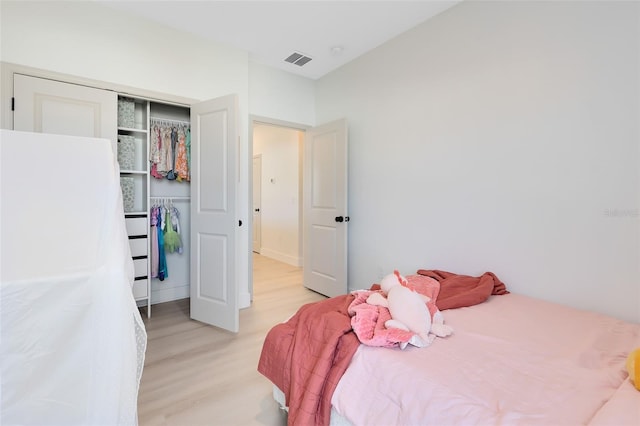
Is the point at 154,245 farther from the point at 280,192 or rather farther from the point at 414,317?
the point at 280,192

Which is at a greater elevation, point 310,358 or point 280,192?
point 280,192

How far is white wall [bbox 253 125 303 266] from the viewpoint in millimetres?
5430

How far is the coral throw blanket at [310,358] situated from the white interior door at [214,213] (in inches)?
48.2

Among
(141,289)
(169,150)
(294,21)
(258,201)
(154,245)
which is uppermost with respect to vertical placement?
(294,21)

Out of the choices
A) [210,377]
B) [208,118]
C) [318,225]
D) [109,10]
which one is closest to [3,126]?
[109,10]

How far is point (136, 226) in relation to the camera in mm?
2875

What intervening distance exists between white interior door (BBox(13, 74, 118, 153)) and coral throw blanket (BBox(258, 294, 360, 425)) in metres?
2.35

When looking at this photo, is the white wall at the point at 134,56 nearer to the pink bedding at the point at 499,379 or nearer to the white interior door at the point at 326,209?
the white interior door at the point at 326,209

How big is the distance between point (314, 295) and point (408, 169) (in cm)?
183

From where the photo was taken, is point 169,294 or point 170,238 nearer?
point 170,238

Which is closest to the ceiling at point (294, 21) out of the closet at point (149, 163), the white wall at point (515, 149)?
the white wall at point (515, 149)

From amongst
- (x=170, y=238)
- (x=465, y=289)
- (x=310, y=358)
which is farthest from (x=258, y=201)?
(x=310, y=358)

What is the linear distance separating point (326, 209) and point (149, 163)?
192 centimetres

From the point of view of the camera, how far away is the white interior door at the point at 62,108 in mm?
2297
